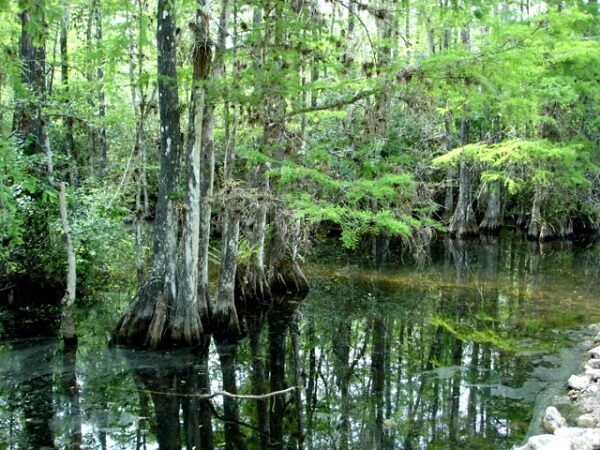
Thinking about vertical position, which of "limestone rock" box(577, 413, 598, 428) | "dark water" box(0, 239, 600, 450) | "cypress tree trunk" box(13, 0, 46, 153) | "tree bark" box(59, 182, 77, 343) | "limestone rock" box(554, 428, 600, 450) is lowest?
"dark water" box(0, 239, 600, 450)

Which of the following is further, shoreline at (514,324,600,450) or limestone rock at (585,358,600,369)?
limestone rock at (585,358,600,369)

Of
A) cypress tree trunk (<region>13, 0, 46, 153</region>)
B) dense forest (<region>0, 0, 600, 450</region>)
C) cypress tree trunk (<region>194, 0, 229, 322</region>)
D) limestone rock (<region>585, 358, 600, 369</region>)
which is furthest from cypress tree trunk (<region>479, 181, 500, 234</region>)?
cypress tree trunk (<region>13, 0, 46, 153</region>)

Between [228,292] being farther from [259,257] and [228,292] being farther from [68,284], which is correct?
[68,284]

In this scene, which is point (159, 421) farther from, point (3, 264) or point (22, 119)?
point (22, 119)

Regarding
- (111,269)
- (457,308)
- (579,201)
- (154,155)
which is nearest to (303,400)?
(457,308)

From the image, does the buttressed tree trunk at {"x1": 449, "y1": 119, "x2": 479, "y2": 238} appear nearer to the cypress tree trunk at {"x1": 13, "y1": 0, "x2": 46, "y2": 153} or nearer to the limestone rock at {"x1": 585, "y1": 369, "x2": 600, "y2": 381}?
the cypress tree trunk at {"x1": 13, "y1": 0, "x2": 46, "y2": 153}

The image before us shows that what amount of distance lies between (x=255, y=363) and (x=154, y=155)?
16.2 m

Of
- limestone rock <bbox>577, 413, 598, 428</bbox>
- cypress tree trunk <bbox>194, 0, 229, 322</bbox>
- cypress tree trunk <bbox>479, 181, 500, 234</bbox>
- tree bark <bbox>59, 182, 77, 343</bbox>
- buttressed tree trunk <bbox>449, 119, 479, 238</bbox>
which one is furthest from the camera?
cypress tree trunk <bbox>479, 181, 500, 234</bbox>

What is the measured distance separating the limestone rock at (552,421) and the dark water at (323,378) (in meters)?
0.31

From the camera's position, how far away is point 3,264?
1112 cm

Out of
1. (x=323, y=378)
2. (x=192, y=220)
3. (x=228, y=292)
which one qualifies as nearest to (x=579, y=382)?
(x=323, y=378)

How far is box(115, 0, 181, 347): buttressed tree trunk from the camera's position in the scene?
31.2 feet

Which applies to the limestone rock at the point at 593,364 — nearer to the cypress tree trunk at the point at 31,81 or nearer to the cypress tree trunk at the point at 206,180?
the cypress tree trunk at the point at 206,180

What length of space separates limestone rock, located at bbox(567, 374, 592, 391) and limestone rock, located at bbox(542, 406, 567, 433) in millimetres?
1128
